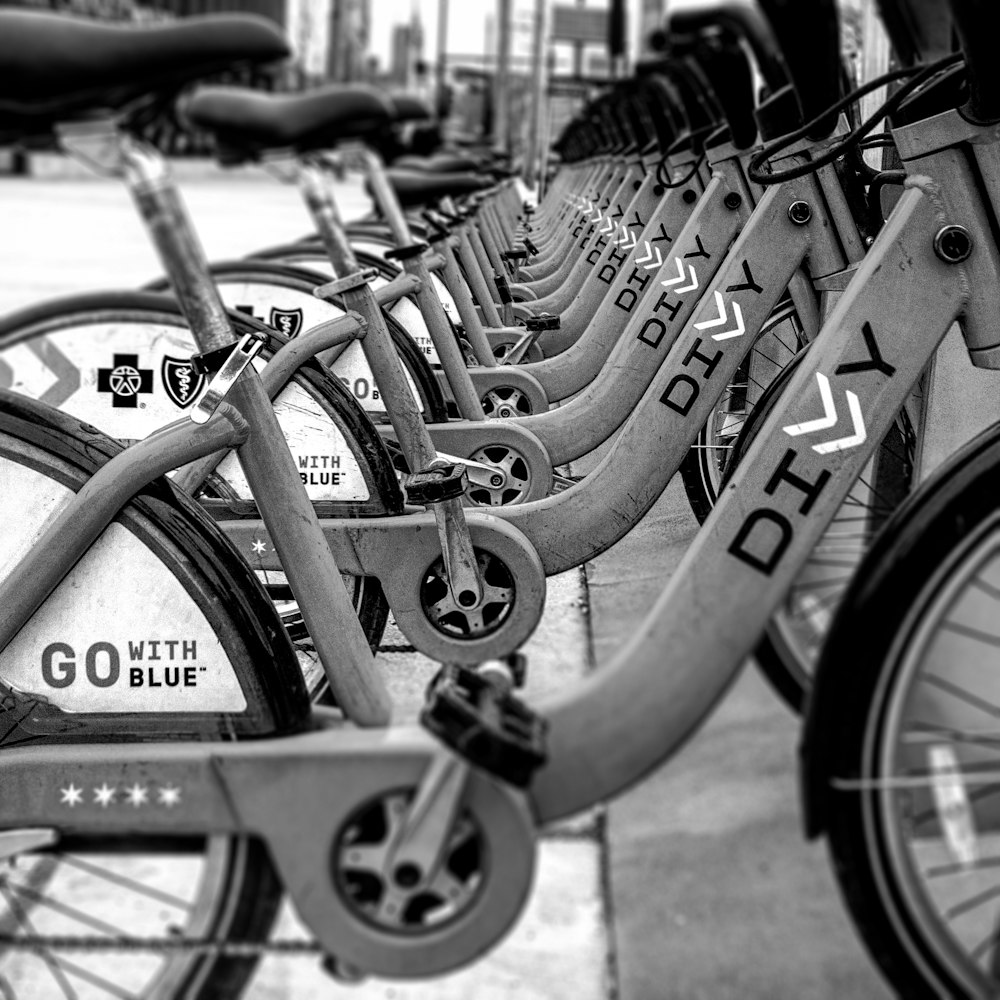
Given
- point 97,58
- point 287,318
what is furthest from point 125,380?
point 97,58

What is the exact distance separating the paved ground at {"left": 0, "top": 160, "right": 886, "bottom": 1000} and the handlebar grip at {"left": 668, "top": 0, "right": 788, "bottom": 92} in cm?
104

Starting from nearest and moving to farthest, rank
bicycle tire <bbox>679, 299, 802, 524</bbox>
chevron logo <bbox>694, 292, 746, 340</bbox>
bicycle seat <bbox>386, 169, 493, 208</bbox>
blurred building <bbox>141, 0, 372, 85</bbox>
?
chevron logo <bbox>694, 292, 746, 340</bbox> → bicycle tire <bbox>679, 299, 802, 524</bbox> → bicycle seat <bbox>386, 169, 493, 208</bbox> → blurred building <bbox>141, 0, 372, 85</bbox>

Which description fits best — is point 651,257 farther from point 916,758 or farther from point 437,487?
point 916,758

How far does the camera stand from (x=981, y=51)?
1.59 metres

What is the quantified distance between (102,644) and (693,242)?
78.2 inches

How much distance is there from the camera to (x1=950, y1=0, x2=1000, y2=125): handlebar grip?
5.03 ft

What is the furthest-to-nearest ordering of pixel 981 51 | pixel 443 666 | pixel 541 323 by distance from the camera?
1. pixel 541 323
2. pixel 443 666
3. pixel 981 51

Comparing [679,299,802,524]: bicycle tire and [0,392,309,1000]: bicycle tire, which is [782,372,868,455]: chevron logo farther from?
[679,299,802,524]: bicycle tire

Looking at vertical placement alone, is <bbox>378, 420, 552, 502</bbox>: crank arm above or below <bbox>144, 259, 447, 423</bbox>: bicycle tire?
below

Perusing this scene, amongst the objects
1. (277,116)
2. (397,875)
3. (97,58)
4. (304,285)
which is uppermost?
(97,58)

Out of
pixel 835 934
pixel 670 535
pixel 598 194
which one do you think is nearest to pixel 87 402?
pixel 670 535

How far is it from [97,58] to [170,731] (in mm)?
877

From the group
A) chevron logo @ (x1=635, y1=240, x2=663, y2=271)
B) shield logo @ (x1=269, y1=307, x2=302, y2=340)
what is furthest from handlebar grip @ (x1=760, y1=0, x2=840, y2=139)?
chevron logo @ (x1=635, y1=240, x2=663, y2=271)

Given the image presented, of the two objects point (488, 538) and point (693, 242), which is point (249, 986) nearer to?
point (488, 538)
